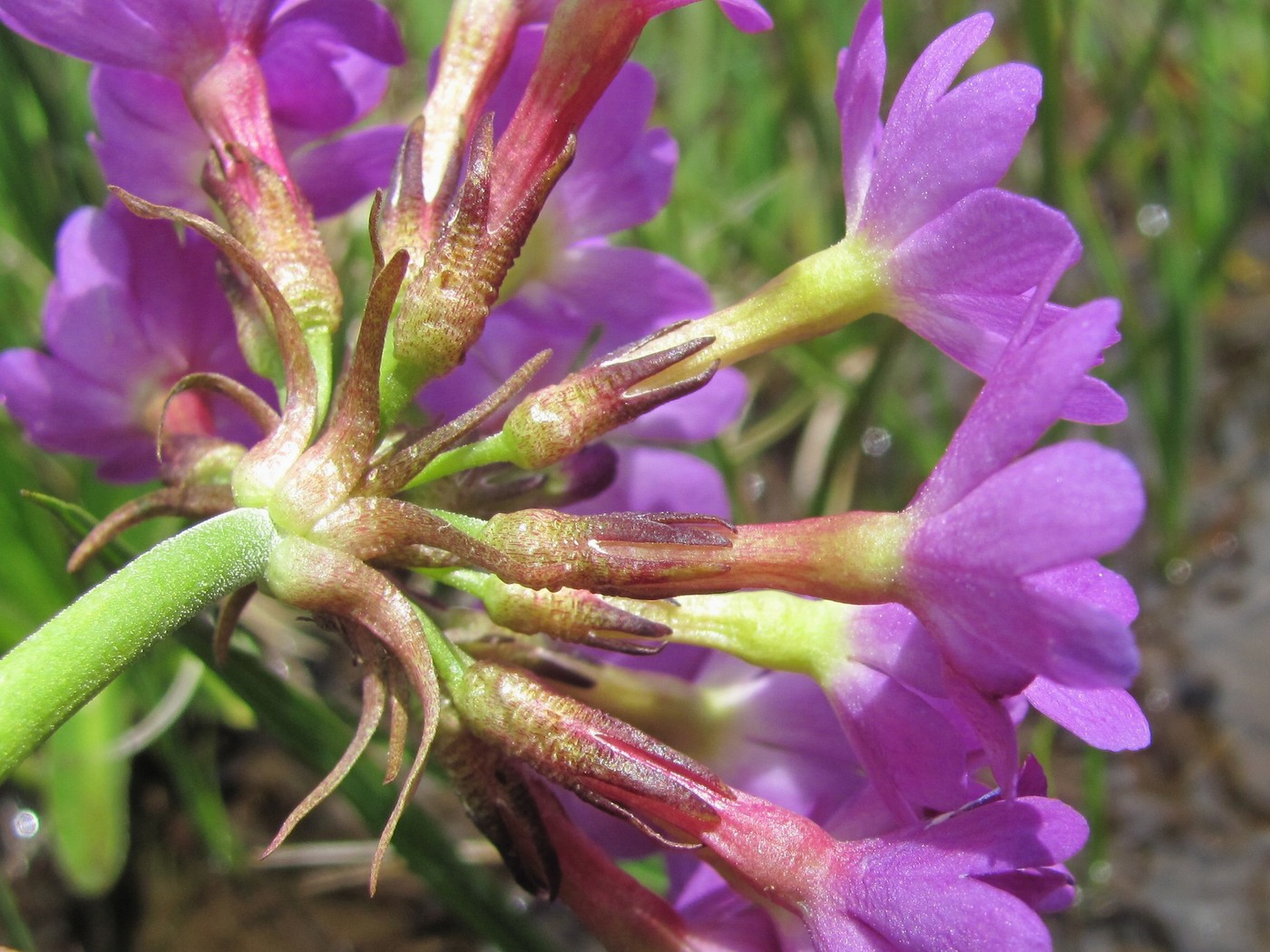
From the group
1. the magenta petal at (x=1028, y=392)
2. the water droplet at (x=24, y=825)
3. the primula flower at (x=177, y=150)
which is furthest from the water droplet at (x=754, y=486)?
the magenta petal at (x=1028, y=392)

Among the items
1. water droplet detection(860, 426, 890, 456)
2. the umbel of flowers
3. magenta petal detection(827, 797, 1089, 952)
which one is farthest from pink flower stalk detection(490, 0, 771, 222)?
water droplet detection(860, 426, 890, 456)

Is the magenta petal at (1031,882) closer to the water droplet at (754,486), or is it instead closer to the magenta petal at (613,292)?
the magenta petal at (613,292)

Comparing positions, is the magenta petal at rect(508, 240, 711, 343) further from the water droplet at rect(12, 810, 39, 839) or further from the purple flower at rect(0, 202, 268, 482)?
the water droplet at rect(12, 810, 39, 839)

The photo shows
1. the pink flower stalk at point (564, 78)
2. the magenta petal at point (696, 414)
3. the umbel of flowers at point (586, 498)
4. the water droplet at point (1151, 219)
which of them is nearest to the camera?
the umbel of flowers at point (586, 498)

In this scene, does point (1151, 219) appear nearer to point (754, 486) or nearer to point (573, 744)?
point (754, 486)

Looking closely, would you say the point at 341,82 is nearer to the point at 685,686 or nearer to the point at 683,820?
the point at 685,686

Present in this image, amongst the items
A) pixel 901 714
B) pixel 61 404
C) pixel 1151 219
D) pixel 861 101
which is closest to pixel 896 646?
pixel 901 714
